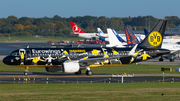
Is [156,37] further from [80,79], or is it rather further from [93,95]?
[93,95]

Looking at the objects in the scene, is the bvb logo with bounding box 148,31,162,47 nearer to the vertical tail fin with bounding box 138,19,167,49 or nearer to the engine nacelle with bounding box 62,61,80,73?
the vertical tail fin with bounding box 138,19,167,49

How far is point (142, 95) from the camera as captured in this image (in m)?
26.2

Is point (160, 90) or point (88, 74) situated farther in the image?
point (88, 74)

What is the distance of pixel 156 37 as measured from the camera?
48.3m

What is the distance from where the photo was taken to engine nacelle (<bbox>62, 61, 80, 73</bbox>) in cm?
4178

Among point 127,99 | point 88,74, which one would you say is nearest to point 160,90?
point 127,99

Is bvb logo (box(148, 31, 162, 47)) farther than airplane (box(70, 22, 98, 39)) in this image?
No

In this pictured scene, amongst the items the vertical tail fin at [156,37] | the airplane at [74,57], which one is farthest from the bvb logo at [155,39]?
the airplane at [74,57]

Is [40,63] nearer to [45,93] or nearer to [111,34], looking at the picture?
[45,93]

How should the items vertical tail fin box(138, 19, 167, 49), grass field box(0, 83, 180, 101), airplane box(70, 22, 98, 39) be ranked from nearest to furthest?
grass field box(0, 83, 180, 101)
vertical tail fin box(138, 19, 167, 49)
airplane box(70, 22, 98, 39)

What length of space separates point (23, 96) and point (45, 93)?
88.1 inches

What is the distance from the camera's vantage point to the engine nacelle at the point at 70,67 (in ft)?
137

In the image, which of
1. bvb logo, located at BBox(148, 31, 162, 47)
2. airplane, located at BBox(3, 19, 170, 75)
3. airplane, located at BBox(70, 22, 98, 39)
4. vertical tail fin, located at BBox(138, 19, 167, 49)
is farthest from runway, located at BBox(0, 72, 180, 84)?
airplane, located at BBox(70, 22, 98, 39)

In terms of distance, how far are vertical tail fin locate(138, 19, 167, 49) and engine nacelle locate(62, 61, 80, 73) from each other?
11.0m
